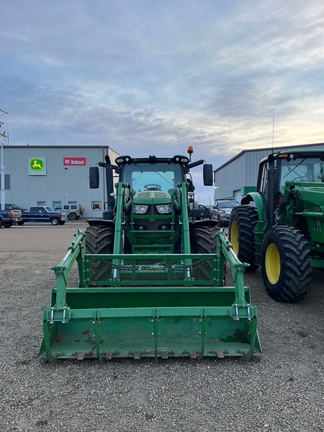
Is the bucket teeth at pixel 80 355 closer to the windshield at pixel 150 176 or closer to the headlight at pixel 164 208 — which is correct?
the headlight at pixel 164 208

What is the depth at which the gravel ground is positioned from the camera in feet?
8.04

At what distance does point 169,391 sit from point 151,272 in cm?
203

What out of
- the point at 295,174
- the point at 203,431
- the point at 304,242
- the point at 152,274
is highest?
the point at 295,174

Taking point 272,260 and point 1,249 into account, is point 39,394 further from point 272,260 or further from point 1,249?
point 1,249

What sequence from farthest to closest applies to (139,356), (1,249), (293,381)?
1. (1,249)
2. (139,356)
3. (293,381)

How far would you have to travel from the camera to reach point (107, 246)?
18.4 ft

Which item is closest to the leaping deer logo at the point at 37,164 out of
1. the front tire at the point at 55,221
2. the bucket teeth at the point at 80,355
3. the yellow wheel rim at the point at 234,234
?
the front tire at the point at 55,221

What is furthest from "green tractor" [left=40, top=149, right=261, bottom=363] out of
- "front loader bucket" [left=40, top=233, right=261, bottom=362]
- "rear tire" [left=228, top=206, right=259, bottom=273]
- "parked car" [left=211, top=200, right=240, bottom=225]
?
"parked car" [left=211, top=200, right=240, bottom=225]

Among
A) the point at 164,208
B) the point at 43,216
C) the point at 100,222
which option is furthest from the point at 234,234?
the point at 43,216

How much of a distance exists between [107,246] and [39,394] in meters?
2.96

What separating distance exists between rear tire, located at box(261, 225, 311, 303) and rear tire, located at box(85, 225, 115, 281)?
2.48 m

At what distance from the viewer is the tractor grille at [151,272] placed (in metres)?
4.66

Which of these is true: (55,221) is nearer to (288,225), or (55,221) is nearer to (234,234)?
(234,234)

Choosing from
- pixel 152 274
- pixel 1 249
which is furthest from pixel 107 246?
pixel 1 249
